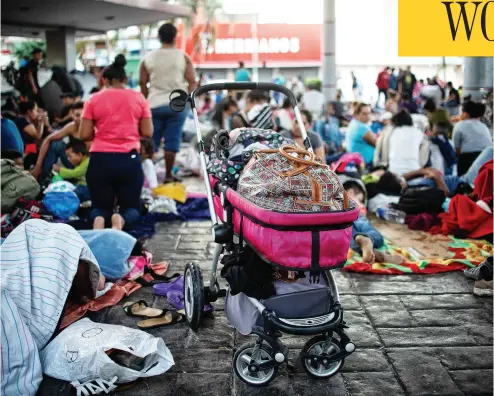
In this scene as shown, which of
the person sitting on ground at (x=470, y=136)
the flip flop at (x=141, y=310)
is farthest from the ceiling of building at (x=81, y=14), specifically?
the flip flop at (x=141, y=310)

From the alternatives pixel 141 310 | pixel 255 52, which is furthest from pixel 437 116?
pixel 255 52

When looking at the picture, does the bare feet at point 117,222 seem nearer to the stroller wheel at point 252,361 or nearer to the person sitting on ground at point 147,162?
the person sitting on ground at point 147,162

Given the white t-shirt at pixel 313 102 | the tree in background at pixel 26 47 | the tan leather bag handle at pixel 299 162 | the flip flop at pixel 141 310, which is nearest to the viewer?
the tan leather bag handle at pixel 299 162

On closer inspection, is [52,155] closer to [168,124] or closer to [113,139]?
[168,124]

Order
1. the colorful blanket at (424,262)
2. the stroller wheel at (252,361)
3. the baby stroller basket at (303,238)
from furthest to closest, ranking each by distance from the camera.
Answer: the colorful blanket at (424,262) → the stroller wheel at (252,361) → the baby stroller basket at (303,238)

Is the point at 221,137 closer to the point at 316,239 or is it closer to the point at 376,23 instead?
the point at 316,239

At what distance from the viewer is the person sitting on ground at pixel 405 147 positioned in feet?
25.2

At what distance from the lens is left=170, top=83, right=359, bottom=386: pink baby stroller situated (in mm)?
2969

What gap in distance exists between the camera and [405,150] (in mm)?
7668

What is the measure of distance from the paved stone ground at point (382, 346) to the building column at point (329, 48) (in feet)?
24.5

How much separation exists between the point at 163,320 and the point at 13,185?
105 inches

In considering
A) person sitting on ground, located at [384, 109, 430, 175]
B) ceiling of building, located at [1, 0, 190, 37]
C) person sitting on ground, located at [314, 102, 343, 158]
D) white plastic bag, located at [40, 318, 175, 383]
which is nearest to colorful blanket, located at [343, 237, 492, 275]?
person sitting on ground, located at [384, 109, 430, 175]

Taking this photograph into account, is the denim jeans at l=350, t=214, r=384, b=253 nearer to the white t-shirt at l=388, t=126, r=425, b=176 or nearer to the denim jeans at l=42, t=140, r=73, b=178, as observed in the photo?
the white t-shirt at l=388, t=126, r=425, b=176

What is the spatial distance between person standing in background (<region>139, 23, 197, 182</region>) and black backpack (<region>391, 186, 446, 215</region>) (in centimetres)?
306
